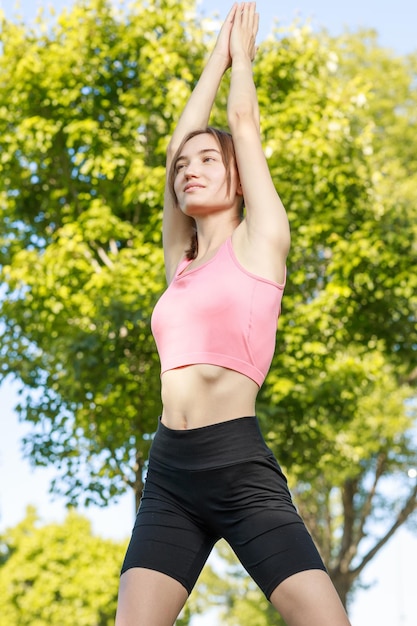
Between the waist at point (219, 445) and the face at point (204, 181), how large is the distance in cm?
72

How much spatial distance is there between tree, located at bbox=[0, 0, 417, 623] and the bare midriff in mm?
8636

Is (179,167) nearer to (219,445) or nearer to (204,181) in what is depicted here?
(204,181)

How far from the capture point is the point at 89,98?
42.3 ft

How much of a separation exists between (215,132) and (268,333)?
0.74 meters

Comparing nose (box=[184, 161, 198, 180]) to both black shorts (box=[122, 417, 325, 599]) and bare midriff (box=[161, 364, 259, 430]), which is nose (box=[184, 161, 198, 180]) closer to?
bare midriff (box=[161, 364, 259, 430])

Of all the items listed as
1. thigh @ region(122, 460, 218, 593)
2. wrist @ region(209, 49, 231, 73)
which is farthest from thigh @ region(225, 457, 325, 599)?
wrist @ region(209, 49, 231, 73)

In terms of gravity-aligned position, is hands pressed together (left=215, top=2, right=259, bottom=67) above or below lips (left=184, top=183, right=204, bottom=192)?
above

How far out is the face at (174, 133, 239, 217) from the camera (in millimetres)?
2930

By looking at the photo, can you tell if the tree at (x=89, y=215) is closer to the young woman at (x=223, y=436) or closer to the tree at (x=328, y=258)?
the tree at (x=328, y=258)

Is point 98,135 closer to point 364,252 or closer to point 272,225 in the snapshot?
point 364,252

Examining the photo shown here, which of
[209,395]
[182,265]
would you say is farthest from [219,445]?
[182,265]

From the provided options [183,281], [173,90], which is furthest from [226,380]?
[173,90]

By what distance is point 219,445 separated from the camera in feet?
8.59

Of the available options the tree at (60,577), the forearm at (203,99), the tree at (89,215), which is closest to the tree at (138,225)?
the tree at (89,215)
